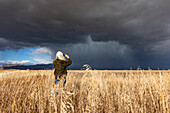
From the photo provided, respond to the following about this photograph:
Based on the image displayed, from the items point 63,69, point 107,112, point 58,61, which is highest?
point 58,61

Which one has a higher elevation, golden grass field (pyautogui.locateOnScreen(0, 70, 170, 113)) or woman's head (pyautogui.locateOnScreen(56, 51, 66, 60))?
woman's head (pyautogui.locateOnScreen(56, 51, 66, 60))

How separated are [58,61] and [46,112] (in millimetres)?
1875

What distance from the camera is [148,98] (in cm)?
412

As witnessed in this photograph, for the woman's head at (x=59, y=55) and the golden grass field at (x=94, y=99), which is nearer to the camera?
the golden grass field at (x=94, y=99)

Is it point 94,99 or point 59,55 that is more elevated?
point 59,55

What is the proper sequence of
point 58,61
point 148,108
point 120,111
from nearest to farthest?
point 120,111
point 148,108
point 58,61

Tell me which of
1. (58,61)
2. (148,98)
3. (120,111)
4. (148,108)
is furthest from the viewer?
(58,61)

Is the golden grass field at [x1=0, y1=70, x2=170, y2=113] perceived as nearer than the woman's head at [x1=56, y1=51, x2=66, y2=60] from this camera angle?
Yes

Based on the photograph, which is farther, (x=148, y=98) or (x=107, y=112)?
(x=148, y=98)

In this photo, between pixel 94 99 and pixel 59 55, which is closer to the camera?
pixel 94 99

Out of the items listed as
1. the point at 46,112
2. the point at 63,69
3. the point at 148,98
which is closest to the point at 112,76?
the point at 148,98

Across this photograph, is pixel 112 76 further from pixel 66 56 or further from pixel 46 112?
pixel 46 112

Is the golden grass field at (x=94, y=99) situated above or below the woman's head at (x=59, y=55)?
below

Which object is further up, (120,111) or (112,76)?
(112,76)
